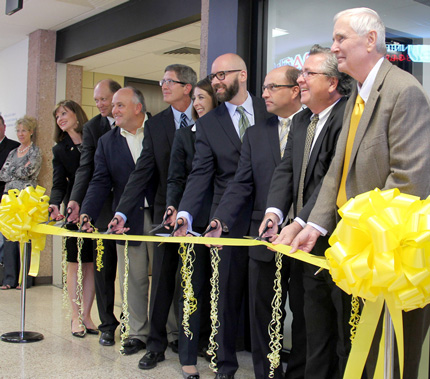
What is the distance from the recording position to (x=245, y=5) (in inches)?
183

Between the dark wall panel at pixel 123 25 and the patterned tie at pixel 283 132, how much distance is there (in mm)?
2477

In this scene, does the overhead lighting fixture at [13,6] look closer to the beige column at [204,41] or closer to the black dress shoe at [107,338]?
the beige column at [204,41]

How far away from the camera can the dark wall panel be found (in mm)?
5879

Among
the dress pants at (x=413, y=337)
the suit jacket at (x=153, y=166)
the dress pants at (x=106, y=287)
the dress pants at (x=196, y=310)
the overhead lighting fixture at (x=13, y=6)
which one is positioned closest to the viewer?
the dress pants at (x=413, y=337)

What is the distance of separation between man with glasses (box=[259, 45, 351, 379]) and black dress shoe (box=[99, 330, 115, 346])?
1.94 metres

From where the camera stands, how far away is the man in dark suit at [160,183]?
159 inches

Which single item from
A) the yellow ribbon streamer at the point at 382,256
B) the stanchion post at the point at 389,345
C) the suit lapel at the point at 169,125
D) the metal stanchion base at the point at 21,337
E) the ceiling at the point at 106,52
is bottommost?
the metal stanchion base at the point at 21,337

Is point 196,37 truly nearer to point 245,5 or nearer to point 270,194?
point 245,5

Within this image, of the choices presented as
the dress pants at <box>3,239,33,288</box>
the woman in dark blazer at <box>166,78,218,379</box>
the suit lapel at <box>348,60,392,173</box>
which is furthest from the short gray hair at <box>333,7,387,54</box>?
the dress pants at <box>3,239,33,288</box>

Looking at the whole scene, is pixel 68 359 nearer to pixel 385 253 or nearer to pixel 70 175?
pixel 70 175

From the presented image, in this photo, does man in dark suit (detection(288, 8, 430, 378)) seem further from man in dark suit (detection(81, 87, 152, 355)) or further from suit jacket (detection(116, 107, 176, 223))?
man in dark suit (detection(81, 87, 152, 355))

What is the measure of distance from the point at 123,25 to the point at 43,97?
67.7 inches

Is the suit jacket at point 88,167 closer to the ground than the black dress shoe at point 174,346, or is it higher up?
higher up

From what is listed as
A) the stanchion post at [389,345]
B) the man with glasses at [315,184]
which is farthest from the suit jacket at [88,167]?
the stanchion post at [389,345]
